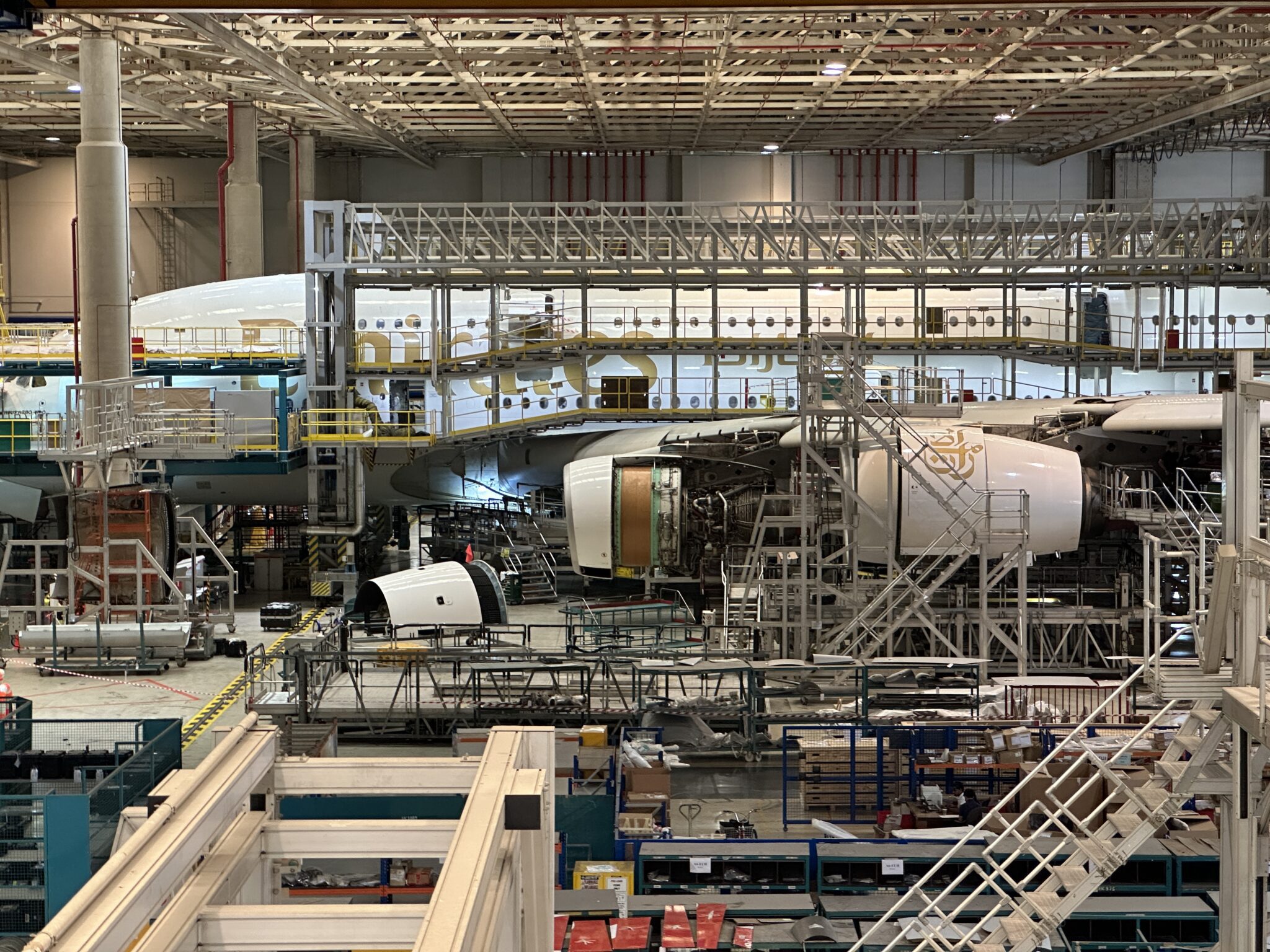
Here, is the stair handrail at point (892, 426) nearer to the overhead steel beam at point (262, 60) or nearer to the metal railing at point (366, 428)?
the metal railing at point (366, 428)

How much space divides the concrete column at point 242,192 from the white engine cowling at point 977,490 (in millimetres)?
28180

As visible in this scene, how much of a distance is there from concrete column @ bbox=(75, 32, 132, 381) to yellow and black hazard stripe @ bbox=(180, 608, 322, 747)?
8.76 m

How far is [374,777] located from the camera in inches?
268

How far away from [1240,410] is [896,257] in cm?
2791

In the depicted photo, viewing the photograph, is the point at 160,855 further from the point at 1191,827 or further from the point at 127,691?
the point at 127,691

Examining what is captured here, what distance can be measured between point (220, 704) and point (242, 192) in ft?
88.3

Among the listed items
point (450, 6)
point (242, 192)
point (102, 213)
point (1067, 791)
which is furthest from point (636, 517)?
point (242, 192)

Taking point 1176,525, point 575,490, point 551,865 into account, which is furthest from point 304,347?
point 551,865

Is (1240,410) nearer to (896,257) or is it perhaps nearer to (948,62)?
(896,257)

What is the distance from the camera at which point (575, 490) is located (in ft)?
104

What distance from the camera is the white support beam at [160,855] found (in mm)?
4762

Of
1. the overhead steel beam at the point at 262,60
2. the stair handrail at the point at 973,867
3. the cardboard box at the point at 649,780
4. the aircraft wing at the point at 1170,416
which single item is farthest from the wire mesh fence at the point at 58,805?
the aircraft wing at the point at 1170,416

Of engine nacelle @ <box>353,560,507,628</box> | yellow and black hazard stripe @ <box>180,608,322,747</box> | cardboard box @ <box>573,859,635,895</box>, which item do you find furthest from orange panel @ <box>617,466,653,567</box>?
cardboard box @ <box>573,859,635,895</box>

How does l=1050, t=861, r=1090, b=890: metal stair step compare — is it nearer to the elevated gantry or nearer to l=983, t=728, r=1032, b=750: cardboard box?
the elevated gantry
